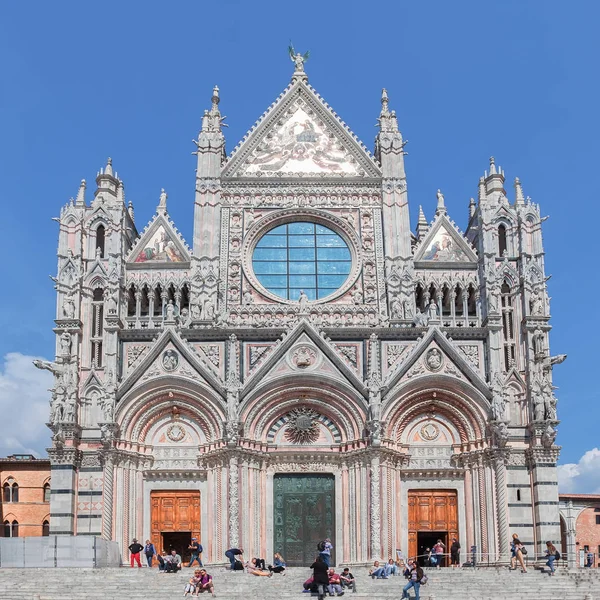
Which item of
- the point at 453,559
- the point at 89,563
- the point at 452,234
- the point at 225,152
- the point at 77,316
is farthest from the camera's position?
the point at 225,152

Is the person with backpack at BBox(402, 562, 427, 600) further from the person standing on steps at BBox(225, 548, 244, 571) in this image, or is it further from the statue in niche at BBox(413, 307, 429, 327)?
the statue in niche at BBox(413, 307, 429, 327)

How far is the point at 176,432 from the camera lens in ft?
116

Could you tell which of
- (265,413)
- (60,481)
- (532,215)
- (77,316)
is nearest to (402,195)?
(532,215)

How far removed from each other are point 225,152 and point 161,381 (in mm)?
10790

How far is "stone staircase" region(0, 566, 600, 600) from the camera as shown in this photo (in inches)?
1003

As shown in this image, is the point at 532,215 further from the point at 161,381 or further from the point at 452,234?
the point at 161,381

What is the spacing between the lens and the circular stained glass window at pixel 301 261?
124 ft

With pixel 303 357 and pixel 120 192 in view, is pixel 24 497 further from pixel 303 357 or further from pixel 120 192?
pixel 303 357

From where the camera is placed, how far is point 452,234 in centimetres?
3850

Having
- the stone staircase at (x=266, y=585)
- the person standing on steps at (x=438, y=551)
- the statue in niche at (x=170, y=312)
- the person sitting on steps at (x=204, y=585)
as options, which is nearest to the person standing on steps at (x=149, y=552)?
the stone staircase at (x=266, y=585)

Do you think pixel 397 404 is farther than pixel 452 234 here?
No

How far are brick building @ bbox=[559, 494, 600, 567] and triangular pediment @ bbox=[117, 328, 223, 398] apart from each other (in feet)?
91.8

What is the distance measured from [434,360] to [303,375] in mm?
4573

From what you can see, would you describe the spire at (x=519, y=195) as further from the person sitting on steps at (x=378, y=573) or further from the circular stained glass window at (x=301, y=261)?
the person sitting on steps at (x=378, y=573)
